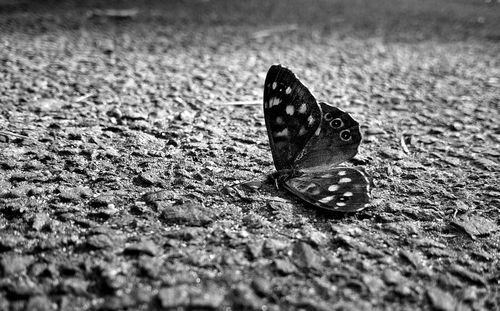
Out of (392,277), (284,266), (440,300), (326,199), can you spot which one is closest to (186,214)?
(284,266)

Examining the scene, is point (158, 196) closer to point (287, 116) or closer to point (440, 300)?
point (287, 116)

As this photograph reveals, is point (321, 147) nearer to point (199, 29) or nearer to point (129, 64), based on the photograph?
point (129, 64)

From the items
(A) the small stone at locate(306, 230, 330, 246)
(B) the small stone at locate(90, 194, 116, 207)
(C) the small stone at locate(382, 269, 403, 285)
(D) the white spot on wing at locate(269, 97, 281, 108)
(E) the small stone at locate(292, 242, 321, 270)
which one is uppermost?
(D) the white spot on wing at locate(269, 97, 281, 108)

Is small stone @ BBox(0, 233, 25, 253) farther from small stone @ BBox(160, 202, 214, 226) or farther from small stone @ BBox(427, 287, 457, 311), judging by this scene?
small stone @ BBox(427, 287, 457, 311)

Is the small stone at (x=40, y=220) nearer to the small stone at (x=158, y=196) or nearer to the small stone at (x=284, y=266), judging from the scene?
the small stone at (x=158, y=196)

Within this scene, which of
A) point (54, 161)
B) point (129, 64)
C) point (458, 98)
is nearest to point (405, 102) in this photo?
point (458, 98)

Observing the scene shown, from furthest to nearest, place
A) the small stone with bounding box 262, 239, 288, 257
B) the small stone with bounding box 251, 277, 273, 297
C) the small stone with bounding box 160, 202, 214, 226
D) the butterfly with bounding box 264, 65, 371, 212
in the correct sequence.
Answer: the butterfly with bounding box 264, 65, 371, 212, the small stone with bounding box 160, 202, 214, 226, the small stone with bounding box 262, 239, 288, 257, the small stone with bounding box 251, 277, 273, 297

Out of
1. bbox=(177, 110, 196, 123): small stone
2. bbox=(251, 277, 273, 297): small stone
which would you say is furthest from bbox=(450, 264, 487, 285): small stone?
bbox=(177, 110, 196, 123): small stone
